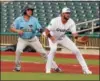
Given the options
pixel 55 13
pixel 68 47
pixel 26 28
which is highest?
pixel 26 28

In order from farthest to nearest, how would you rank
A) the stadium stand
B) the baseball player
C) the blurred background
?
the stadium stand
the blurred background
the baseball player

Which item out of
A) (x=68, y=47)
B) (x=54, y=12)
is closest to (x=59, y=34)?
(x=68, y=47)

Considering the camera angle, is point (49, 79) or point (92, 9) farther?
point (92, 9)

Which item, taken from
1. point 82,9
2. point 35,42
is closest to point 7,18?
point 82,9

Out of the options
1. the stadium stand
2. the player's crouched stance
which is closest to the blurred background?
the stadium stand

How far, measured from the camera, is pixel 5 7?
38.9m

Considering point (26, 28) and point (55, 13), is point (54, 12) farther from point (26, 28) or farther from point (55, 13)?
point (26, 28)

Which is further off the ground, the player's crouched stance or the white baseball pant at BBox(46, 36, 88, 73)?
the player's crouched stance

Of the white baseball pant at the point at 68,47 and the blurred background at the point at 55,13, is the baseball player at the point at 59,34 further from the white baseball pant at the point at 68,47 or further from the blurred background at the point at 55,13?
the blurred background at the point at 55,13

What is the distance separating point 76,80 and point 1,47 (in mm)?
19445

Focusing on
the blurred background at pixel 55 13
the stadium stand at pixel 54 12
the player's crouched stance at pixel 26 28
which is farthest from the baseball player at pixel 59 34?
the stadium stand at pixel 54 12

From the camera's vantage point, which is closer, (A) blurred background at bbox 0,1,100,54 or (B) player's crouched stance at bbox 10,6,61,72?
Result: (B) player's crouched stance at bbox 10,6,61,72

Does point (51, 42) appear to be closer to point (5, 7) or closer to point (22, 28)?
point (22, 28)

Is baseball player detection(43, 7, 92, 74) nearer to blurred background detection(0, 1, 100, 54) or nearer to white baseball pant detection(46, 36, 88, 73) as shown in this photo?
white baseball pant detection(46, 36, 88, 73)
